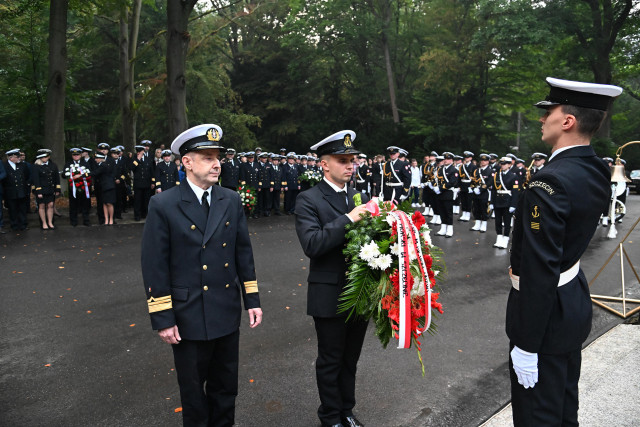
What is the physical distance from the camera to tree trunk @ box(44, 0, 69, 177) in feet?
53.3

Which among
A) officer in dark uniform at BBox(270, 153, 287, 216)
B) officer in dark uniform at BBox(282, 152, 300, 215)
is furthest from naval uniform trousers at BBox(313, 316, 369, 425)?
officer in dark uniform at BBox(282, 152, 300, 215)

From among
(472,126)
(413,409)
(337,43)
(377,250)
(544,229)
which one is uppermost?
(337,43)

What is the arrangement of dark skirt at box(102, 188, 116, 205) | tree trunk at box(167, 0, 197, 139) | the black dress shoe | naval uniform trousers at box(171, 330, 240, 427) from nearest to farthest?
naval uniform trousers at box(171, 330, 240, 427), the black dress shoe, dark skirt at box(102, 188, 116, 205), tree trunk at box(167, 0, 197, 139)

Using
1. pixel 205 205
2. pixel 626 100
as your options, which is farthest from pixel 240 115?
pixel 626 100

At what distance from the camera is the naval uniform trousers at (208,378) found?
3.05 meters

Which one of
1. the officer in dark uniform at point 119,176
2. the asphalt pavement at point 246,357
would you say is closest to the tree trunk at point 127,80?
the officer in dark uniform at point 119,176

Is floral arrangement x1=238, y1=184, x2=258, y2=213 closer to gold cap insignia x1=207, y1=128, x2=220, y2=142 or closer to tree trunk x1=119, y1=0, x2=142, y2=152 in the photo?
tree trunk x1=119, y1=0, x2=142, y2=152

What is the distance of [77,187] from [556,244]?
13683 mm

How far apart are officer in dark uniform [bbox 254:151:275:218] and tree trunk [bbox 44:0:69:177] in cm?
708

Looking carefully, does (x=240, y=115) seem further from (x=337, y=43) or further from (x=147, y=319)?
(x=147, y=319)

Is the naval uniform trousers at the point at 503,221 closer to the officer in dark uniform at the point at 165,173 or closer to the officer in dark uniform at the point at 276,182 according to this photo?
the officer in dark uniform at the point at 276,182

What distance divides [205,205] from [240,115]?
2789 cm

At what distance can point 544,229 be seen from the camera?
2.35 m

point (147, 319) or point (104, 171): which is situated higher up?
point (104, 171)
